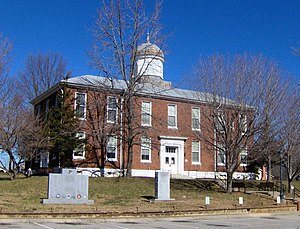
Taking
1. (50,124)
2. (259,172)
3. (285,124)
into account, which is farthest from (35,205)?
(259,172)

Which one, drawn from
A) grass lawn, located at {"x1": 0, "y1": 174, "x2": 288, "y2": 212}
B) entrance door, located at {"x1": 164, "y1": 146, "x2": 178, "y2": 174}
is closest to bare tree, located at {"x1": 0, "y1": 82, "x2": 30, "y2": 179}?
grass lawn, located at {"x1": 0, "y1": 174, "x2": 288, "y2": 212}

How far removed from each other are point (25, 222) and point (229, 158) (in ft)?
52.9

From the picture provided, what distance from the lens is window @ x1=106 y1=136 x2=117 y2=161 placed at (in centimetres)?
3709

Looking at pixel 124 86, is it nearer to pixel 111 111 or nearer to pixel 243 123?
pixel 111 111

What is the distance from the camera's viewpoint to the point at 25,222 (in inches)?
643

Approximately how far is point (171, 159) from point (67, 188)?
→ 1941 cm

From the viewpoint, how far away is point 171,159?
3988 cm

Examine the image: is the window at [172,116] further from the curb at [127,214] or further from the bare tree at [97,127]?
the curb at [127,214]

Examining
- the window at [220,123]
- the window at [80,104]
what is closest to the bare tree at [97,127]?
the window at [80,104]

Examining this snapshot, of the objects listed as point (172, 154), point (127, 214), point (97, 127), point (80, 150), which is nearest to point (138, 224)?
point (127, 214)

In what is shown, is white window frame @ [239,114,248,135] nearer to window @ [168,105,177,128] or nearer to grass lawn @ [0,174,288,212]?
grass lawn @ [0,174,288,212]

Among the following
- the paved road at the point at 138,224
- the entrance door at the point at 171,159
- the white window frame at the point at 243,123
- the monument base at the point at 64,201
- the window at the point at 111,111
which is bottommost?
the paved road at the point at 138,224

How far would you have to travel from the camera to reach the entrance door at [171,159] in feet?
130

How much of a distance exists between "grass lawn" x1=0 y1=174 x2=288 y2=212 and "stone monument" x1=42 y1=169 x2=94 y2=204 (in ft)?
2.64
